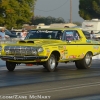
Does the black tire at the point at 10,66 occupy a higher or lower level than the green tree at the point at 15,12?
lower

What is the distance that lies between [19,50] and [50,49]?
1.15 m

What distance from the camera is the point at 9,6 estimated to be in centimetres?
5628

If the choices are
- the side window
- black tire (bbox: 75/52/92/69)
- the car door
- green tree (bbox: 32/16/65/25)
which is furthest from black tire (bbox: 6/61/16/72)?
green tree (bbox: 32/16/65/25)

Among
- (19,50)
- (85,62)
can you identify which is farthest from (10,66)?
(85,62)

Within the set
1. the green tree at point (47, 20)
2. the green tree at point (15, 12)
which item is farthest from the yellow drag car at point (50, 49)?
the green tree at point (47, 20)

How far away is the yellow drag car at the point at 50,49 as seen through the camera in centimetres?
1767

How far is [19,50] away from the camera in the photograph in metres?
17.8

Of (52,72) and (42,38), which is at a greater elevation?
(42,38)

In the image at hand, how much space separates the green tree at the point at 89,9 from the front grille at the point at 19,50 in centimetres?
9395

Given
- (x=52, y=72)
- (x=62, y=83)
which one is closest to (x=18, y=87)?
(x=62, y=83)

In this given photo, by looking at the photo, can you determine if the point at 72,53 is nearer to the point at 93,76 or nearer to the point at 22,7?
the point at 93,76

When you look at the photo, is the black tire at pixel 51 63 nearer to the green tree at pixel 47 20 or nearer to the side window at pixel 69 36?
the side window at pixel 69 36

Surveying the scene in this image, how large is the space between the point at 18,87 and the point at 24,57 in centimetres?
451

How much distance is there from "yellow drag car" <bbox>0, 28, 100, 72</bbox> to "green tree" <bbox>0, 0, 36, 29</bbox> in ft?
119
